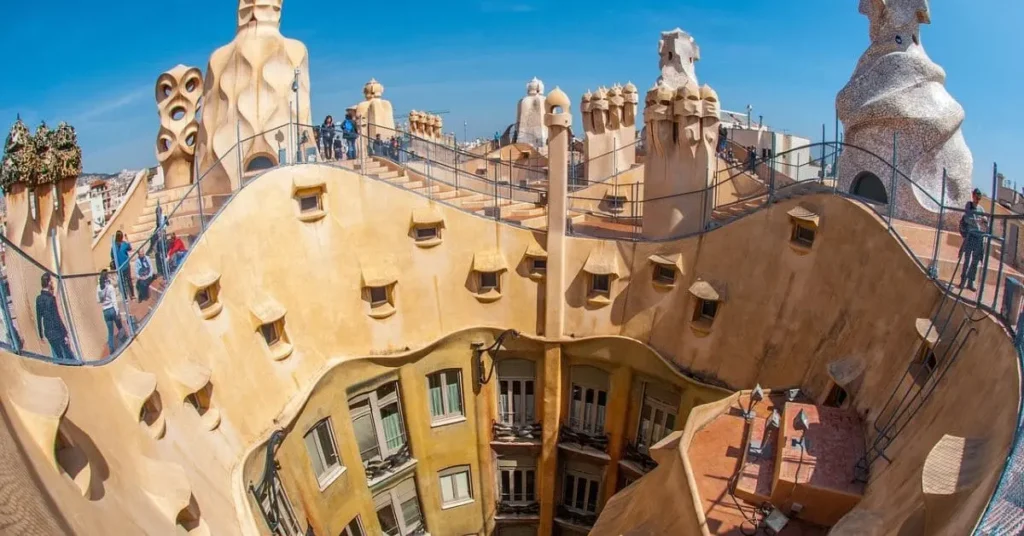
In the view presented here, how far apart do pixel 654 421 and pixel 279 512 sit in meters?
9.72

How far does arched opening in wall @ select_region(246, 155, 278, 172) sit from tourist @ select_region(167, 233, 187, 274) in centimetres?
612

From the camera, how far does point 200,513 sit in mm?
10734

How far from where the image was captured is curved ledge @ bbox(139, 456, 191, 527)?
9.74m

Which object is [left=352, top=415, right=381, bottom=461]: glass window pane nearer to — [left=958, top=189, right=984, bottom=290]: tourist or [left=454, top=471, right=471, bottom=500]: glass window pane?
[left=454, top=471, right=471, bottom=500]: glass window pane

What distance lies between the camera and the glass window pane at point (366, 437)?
18.4 meters

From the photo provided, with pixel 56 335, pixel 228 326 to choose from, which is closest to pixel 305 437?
pixel 228 326

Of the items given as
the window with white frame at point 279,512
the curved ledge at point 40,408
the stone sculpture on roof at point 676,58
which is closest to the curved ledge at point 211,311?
the window with white frame at point 279,512

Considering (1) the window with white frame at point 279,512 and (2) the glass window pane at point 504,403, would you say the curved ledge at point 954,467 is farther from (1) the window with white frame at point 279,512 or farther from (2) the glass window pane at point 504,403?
(2) the glass window pane at point 504,403

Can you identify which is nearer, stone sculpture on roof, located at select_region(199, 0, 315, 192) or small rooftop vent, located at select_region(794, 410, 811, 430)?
small rooftop vent, located at select_region(794, 410, 811, 430)

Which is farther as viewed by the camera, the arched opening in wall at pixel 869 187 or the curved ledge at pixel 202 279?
the arched opening in wall at pixel 869 187

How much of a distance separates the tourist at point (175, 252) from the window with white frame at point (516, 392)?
9034 millimetres

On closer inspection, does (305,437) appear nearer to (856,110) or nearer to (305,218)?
(305,218)

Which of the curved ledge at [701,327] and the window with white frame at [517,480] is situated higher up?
the curved ledge at [701,327]

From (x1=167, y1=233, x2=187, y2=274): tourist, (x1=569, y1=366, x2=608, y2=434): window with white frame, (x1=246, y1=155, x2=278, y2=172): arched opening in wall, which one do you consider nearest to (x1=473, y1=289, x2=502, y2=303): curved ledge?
(x1=569, y1=366, x2=608, y2=434): window with white frame
